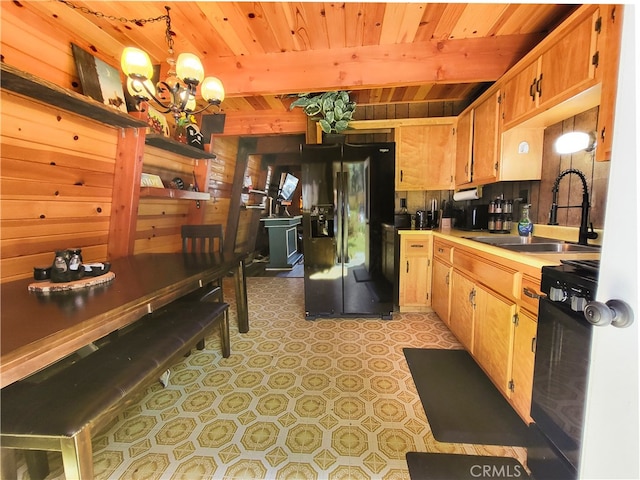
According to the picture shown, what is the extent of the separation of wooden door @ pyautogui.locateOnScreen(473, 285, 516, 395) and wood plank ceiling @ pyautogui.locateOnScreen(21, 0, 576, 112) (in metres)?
1.70

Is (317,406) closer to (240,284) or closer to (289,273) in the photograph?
(240,284)

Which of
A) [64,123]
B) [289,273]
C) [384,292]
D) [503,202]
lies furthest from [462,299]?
[289,273]

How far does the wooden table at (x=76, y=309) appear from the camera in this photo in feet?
2.78

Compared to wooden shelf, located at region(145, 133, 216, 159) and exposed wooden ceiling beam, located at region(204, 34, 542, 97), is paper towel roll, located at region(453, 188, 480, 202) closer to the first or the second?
exposed wooden ceiling beam, located at region(204, 34, 542, 97)

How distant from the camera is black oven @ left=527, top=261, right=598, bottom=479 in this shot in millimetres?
937

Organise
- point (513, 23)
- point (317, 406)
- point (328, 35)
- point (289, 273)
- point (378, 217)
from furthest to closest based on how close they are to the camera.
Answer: point (289, 273), point (378, 217), point (328, 35), point (513, 23), point (317, 406)

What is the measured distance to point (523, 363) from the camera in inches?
54.9

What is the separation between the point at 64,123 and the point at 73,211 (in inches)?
22.5

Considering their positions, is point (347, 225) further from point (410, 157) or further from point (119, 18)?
point (119, 18)

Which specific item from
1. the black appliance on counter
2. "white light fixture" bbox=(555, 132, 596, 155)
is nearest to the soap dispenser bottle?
"white light fixture" bbox=(555, 132, 596, 155)

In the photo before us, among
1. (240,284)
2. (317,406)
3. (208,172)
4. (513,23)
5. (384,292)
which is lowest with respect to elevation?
(317,406)

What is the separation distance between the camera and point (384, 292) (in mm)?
2820

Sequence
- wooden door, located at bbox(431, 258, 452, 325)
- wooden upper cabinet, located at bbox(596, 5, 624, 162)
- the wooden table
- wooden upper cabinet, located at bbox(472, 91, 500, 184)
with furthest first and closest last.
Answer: wooden door, located at bbox(431, 258, 452, 325) < wooden upper cabinet, located at bbox(472, 91, 500, 184) < wooden upper cabinet, located at bbox(596, 5, 624, 162) < the wooden table

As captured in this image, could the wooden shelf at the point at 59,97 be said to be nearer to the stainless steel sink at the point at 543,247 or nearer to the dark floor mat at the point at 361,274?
the dark floor mat at the point at 361,274
